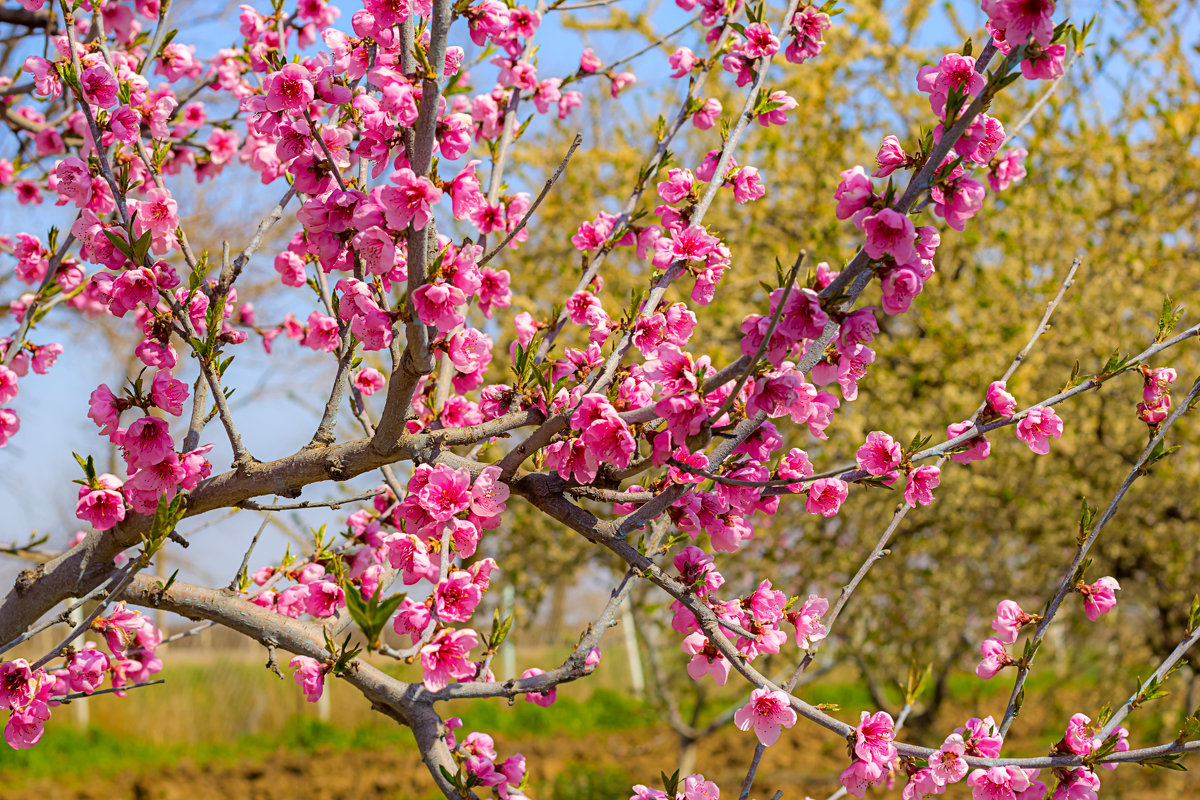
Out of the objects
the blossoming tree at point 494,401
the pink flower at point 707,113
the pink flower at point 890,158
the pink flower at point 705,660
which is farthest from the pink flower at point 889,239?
the pink flower at point 707,113

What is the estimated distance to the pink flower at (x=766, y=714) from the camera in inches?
65.9

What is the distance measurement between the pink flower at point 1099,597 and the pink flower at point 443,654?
4.84ft

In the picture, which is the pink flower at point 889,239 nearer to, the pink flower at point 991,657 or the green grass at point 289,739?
the pink flower at point 991,657

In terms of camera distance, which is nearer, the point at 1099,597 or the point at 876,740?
the point at 876,740

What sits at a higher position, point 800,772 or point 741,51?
point 741,51

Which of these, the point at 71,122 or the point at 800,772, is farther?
the point at 800,772

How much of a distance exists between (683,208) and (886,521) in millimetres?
4104

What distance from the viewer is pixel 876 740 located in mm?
1738

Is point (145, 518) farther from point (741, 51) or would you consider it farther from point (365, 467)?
point (741, 51)

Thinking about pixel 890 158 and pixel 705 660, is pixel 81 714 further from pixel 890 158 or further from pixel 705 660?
pixel 890 158

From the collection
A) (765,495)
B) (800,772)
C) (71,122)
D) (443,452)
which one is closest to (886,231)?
(765,495)

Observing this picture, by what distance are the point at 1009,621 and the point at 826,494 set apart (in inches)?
27.4

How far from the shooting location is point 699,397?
1500 millimetres

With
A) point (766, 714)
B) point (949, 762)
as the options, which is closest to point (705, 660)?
point (766, 714)
